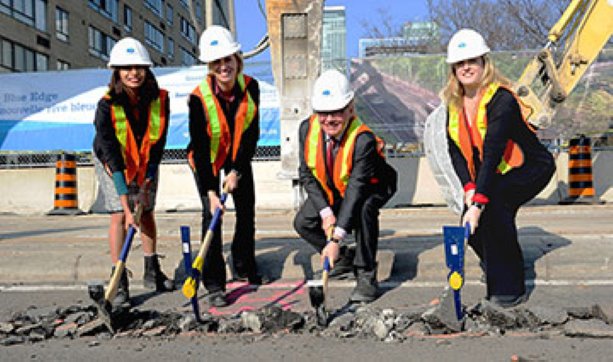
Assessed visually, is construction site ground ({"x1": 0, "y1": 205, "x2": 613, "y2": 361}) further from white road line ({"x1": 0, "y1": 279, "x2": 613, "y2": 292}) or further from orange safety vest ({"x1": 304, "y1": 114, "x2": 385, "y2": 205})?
orange safety vest ({"x1": 304, "y1": 114, "x2": 385, "y2": 205})

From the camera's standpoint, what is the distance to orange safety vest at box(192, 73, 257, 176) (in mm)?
4367

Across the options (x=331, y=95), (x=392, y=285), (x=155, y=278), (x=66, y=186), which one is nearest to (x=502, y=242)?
(x=392, y=285)

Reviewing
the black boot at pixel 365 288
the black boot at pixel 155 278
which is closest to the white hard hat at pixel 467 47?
the black boot at pixel 365 288

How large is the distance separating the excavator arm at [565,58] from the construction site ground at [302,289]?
3.83m

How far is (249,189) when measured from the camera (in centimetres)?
471

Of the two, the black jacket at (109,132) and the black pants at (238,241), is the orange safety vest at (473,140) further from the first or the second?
the black jacket at (109,132)

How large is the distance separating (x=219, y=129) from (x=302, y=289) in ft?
4.57

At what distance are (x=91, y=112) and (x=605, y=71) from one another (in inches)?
431

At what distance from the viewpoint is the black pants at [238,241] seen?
4.43m

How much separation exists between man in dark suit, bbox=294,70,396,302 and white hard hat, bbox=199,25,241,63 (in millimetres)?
661

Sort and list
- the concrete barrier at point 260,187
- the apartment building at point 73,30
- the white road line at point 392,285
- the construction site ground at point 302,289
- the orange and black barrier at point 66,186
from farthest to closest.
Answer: the apartment building at point 73,30, the concrete barrier at point 260,187, the orange and black barrier at point 66,186, the white road line at point 392,285, the construction site ground at point 302,289

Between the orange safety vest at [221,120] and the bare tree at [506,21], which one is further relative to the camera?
the bare tree at [506,21]

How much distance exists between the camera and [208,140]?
442 cm

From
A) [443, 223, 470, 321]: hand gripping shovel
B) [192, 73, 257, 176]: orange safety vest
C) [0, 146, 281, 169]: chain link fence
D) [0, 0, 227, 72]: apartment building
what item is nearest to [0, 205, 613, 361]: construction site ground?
[443, 223, 470, 321]: hand gripping shovel
